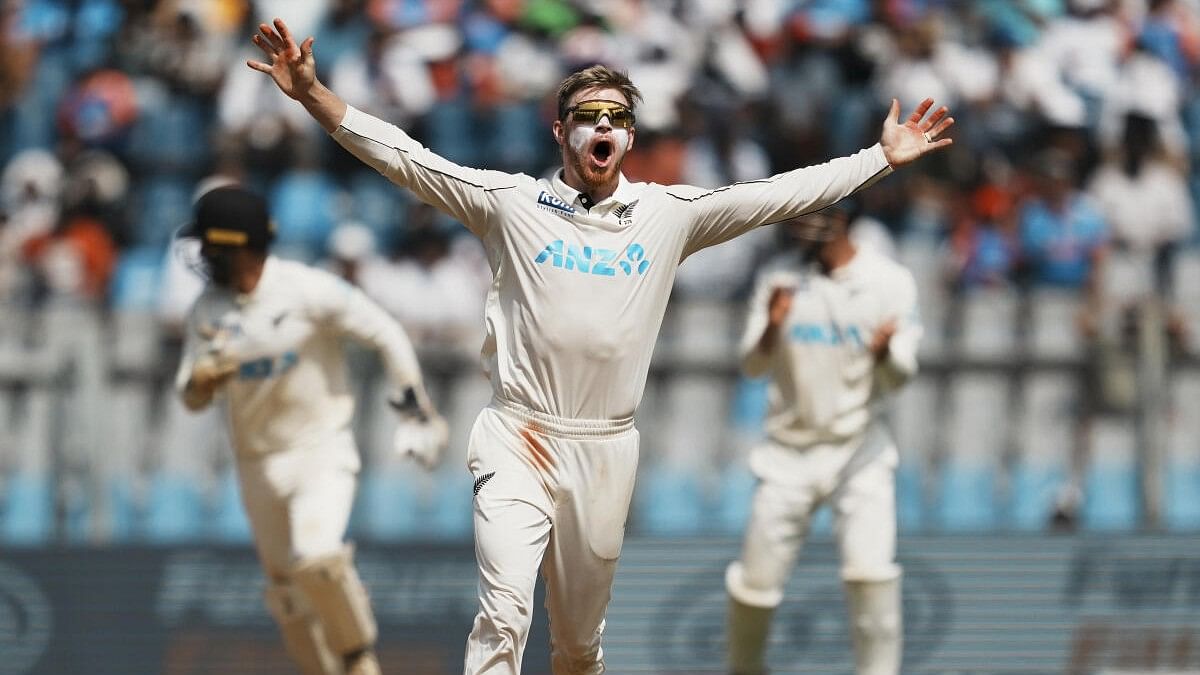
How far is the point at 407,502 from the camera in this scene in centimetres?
1206

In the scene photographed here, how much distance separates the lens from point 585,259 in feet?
23.3

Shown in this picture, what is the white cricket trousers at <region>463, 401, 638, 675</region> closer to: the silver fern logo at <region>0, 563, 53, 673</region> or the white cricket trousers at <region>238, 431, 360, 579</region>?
the white cricket trousers at <region>238, 431, 360, 579</region>

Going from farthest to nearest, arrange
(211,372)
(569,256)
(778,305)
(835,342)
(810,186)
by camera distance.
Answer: (835,342) < (778,305) < (211,372) < (810,186) < (569,256)

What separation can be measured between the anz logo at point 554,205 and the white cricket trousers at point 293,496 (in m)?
2.78

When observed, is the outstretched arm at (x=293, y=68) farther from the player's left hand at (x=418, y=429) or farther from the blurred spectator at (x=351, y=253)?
the blurred spectator at (x=351, y=253)

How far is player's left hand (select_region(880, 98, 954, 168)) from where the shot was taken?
7285mm

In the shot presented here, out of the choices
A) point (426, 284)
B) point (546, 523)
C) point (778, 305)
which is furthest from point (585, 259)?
point (426, 284)

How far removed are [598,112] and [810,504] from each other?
3.26 metres

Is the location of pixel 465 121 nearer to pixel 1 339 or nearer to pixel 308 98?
pixel 1 339

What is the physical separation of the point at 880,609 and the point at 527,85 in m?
7.24

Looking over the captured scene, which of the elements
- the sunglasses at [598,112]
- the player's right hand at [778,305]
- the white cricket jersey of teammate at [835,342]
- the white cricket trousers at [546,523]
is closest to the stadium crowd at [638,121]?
the white cricket jersey of teammate at [835,342]

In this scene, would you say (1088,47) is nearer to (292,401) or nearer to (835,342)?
(835,342)

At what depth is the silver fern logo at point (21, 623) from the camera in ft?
37.6

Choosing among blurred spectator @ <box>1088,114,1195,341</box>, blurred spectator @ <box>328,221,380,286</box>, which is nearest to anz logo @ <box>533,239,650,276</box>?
blurred spectator @ <box>328,221,380,286</box>
